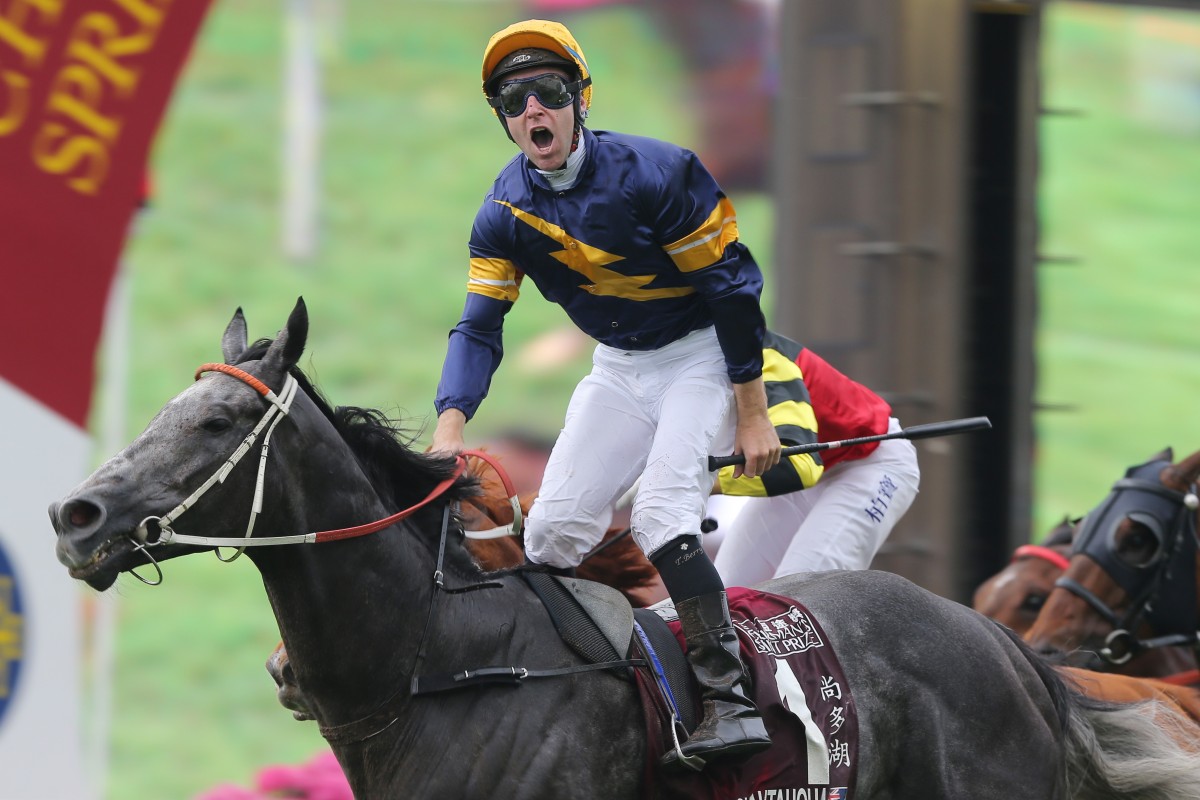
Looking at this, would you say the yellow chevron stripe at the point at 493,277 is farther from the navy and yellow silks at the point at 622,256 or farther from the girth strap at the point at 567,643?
the girth strap at the point at 567,643

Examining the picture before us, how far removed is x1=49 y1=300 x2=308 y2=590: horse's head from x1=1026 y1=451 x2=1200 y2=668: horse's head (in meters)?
3.10

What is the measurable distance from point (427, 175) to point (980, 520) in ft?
13.4

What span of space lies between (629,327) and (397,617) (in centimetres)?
93

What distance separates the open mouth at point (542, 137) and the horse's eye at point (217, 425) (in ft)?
3.18

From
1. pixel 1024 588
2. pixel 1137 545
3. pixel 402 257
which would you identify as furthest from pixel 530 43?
pixel 402 257

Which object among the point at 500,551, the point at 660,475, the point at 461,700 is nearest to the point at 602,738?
the point at 461,700

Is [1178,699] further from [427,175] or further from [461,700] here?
[427,175]

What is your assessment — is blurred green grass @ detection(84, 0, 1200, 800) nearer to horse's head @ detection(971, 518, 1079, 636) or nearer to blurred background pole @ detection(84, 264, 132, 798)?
blurred background pole @ detection(84, 264, 132, 798)

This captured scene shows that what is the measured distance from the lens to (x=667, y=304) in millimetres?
3676

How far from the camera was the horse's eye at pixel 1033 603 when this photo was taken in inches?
224

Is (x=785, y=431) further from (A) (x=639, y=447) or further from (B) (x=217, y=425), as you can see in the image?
(B) (x=217, y=425)

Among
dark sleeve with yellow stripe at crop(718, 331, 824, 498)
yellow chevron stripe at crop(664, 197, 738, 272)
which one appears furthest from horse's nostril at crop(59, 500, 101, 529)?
dark sleeve with yellow stripe at crop(718, 331, 824, 498)

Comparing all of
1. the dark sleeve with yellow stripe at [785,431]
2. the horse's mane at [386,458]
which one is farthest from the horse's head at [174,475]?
the dark sleeve with yellow stripe at [785,431]

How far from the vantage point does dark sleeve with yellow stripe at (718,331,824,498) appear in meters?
4.02
